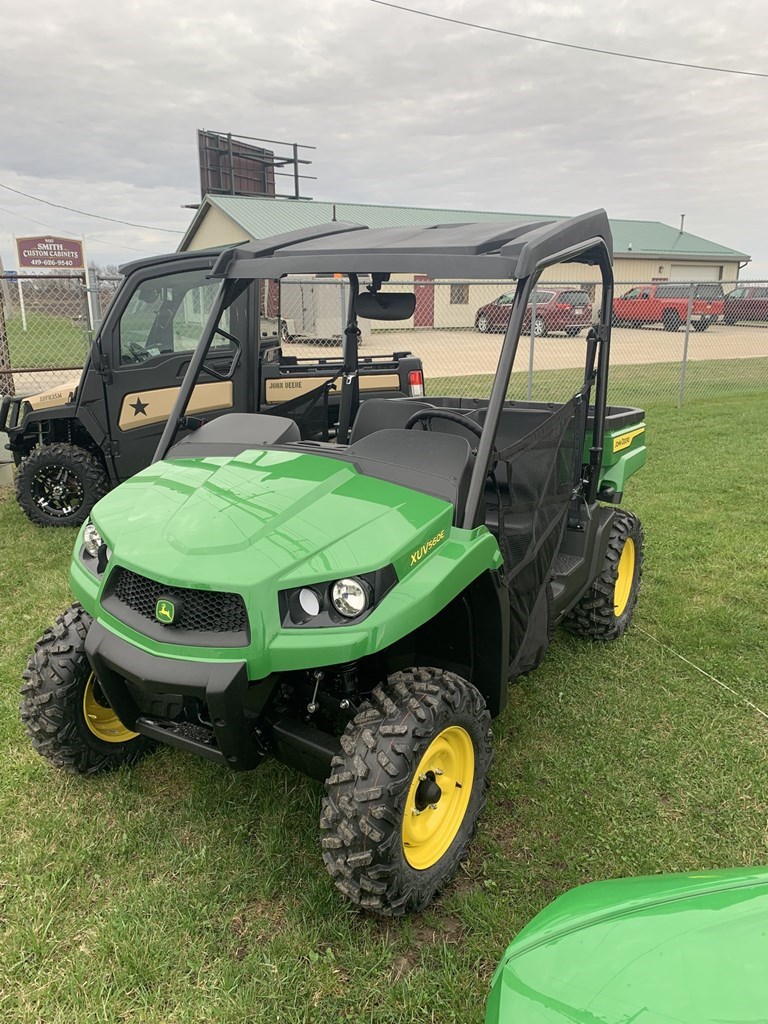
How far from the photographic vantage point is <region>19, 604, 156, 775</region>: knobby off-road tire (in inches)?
104

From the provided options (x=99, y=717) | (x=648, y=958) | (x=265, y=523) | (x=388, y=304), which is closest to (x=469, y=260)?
(x=388, y=304)

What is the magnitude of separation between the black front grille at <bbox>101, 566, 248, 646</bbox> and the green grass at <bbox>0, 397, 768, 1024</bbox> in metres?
0.85

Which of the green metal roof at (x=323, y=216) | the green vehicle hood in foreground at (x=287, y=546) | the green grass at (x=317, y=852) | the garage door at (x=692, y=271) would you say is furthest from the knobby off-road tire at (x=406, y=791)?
the garage door at (x=692, y=271)

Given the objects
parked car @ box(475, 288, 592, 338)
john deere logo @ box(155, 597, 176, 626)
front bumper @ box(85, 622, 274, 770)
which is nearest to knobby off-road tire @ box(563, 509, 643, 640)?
front bumper @ box(85, 622, 274, 770)

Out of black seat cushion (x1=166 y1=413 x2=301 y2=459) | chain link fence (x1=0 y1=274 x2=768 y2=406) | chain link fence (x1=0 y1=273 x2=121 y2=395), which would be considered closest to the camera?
black seat cushion (x1=166 y1=413 x2=301 y2=459)

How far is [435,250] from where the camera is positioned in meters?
2.39

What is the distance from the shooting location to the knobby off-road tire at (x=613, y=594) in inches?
151

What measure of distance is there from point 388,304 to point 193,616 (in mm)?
1626

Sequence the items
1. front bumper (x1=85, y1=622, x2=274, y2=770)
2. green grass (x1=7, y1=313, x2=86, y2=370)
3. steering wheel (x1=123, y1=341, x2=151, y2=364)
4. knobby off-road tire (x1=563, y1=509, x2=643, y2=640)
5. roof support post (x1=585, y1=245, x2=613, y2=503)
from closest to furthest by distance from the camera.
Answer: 1. front bumper (x1=85, y1=622, x2=274, y2=770)
2. roof support post (x1=585, y1=245, x2=613, y2=503)
3. knobby off-road tire (x1=563, y1=509, x2=643, y2=640)
4. steering wheel (x1=123, y1=341, x2=151, y2=364)
5. green grass (x1=7, y1=313, x2=86, y2=370)

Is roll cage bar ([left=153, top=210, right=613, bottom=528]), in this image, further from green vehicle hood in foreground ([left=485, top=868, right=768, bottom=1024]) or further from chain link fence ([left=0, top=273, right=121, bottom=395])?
chain link fence ([left=0, top=273, right=121, bottom=395])

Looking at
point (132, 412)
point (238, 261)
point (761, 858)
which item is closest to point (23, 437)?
point (132, 412)

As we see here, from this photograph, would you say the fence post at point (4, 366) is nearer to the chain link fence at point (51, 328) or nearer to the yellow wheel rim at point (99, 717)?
the chain link fence at point (51, 328)

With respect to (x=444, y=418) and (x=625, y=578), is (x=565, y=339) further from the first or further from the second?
(x=444, y=418)

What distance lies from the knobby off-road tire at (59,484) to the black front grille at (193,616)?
386cm
